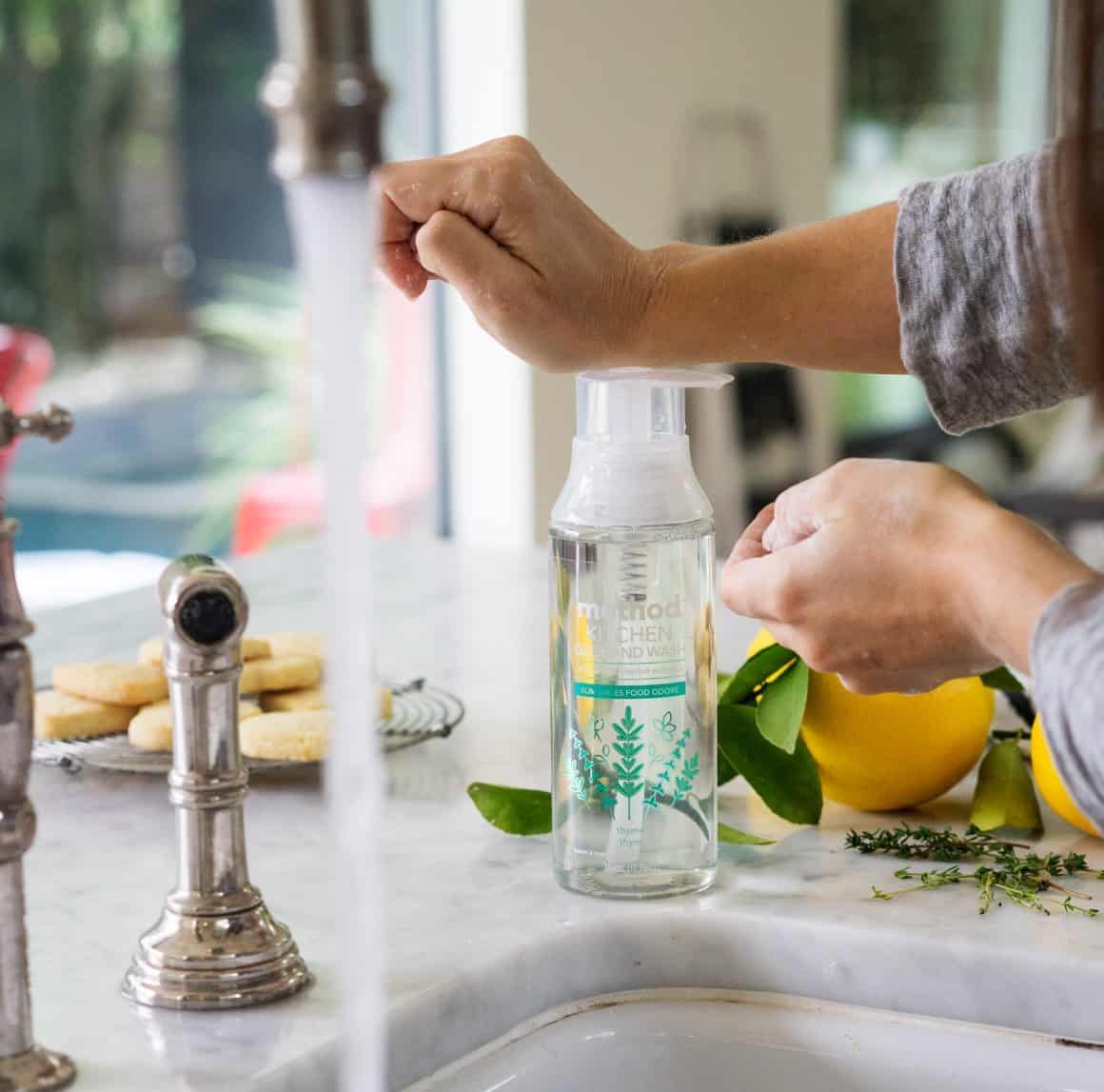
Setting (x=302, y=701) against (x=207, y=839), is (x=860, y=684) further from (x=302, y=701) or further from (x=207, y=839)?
(x=302, y=701)

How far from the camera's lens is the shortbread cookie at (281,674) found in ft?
3.30

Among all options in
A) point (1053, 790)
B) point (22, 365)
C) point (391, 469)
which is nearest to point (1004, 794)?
point (1053, 790)

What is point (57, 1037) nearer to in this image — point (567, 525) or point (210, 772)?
point (210, 772)

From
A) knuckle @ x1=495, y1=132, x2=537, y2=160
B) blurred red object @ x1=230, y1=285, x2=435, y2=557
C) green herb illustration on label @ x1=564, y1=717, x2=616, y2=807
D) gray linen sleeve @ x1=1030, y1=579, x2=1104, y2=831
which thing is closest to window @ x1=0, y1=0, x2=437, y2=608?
blurred red object @ x1=230, y1=285, x2=435, y2=557

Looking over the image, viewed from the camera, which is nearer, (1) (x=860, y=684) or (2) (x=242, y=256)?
(1) (x=860, y=684)

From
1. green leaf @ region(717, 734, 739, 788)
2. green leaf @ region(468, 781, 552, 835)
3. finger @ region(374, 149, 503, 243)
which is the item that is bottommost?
green leaf @ region(468, 781, 552, 835)

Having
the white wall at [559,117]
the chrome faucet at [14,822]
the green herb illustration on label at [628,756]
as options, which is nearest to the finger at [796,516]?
the green herb illustration on label at [628,756]

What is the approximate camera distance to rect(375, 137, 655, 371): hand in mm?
900

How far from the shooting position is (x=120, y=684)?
97cm

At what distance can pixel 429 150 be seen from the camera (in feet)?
12.0

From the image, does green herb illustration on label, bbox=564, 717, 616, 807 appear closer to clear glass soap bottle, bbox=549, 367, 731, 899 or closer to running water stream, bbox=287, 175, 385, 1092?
clear glass soap bottle, bbox=549, 367, 731, 899

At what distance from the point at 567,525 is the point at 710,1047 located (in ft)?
0.80

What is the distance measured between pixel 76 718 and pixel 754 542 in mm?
437

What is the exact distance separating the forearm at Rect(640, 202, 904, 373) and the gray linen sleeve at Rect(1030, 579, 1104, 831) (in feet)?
1.28
